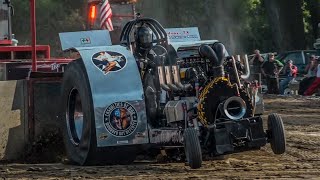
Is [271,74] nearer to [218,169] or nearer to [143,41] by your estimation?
[143,41]

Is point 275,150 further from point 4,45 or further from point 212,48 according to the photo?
point 4,45

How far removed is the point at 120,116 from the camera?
9281 mm

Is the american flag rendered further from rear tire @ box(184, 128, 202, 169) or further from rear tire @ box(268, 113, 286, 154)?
rear tire @ box(184, 128, 202, 169)

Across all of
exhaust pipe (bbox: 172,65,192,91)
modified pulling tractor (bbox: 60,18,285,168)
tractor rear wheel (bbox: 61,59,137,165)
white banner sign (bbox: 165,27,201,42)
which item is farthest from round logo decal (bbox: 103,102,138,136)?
white banner sign (bbox: 165,27,201,42)

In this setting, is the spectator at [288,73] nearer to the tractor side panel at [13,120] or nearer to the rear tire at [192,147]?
the tractor side panel at [13,120]

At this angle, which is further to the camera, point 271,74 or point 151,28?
point 271,74

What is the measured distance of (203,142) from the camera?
9008mm

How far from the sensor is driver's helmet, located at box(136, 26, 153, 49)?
980 centimetres

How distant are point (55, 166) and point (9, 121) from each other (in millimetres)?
962

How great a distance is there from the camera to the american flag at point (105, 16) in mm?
19812

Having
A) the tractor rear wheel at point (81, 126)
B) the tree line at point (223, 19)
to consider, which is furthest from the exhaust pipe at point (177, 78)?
the tree line at point (223, 19)

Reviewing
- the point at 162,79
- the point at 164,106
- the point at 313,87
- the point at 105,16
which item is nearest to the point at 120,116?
the point at 164,106

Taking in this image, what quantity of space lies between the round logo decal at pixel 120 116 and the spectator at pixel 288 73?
686 inches

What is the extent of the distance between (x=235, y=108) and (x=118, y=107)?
1.34 metres
